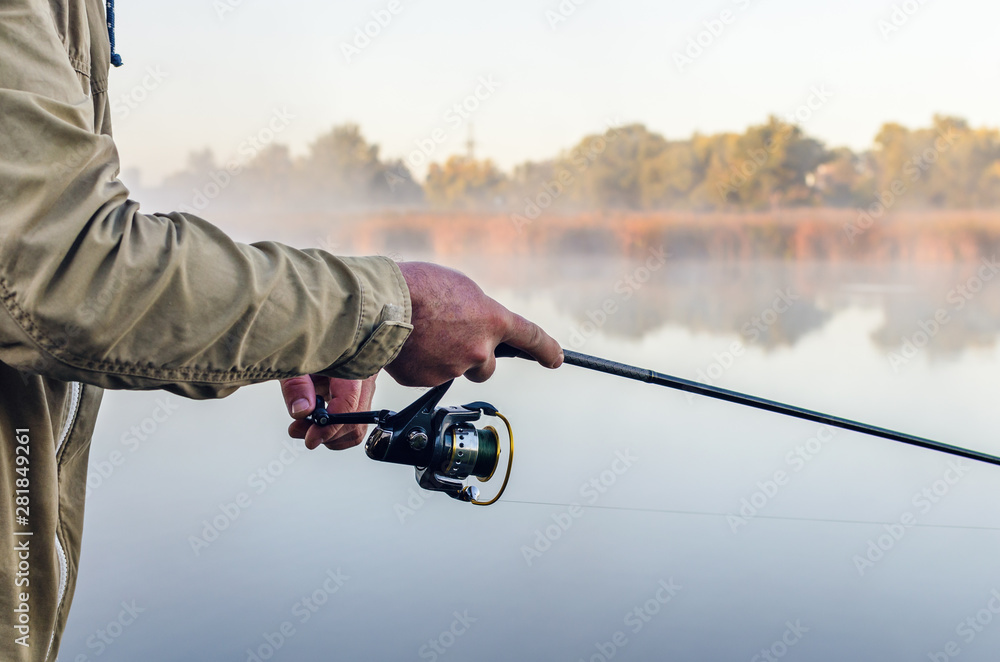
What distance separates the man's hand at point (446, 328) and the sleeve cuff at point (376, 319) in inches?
0.9

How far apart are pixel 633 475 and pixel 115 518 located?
1716 millimetres

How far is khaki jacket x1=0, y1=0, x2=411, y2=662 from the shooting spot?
0.65 m

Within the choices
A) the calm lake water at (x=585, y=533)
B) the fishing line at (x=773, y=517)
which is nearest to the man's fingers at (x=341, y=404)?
the calm lake water at (x=585, y=533)

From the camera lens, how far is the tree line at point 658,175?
682 centimetres

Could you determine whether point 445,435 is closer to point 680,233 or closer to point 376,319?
point 376,319

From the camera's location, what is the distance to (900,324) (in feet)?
25.1

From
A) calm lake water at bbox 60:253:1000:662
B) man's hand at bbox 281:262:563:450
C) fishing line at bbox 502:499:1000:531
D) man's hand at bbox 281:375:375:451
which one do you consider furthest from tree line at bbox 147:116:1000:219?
man's hand at bbox 281:262:563:450

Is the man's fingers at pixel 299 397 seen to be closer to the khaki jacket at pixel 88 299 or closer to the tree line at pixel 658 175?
the khaki jacket at pixel 88 299

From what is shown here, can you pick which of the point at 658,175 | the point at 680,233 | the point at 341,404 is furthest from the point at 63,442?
the point at 680,233

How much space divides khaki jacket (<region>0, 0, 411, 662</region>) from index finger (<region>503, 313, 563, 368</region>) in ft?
0.55

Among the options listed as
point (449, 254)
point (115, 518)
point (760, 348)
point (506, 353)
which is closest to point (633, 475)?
point (115, 518)

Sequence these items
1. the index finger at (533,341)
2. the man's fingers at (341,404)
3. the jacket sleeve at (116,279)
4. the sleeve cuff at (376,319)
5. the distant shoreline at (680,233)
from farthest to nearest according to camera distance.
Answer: the distant shoreline at (680,233) < the man's fingers at (341,404) < the index finger at (533,341) < the sleeve cuff at (376,319) < the jacket sleeve at (116,279)

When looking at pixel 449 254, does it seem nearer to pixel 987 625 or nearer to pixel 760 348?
pixel 760 348

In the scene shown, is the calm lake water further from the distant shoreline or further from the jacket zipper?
the distant shoreline
